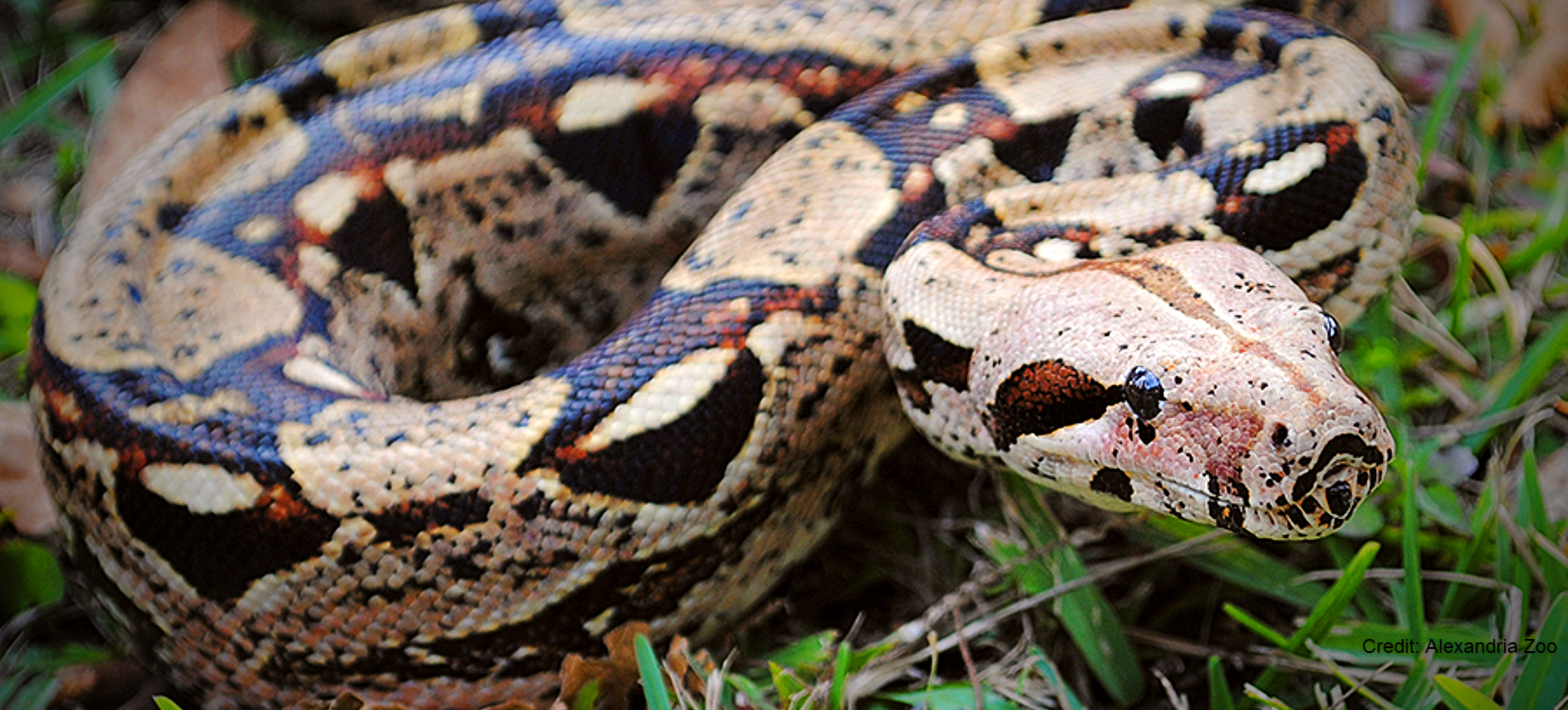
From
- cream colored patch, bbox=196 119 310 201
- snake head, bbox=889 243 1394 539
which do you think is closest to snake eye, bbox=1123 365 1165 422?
snake head, bbox=889 243 1394 539

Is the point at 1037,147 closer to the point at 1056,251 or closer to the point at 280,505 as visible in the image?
the point at 1056,251

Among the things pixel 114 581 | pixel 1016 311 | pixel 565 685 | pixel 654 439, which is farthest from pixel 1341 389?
pixel 114 581

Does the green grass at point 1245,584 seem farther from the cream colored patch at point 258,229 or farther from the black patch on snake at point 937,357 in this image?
the cream colored patch at point 258,229

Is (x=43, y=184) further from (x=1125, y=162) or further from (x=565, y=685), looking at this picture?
(x=1125, y=162)

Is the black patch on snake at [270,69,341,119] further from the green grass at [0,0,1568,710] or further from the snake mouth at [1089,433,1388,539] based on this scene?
the snake mouth at [1089,433,1388,539]

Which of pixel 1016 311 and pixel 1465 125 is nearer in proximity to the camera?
pixel 1016 311

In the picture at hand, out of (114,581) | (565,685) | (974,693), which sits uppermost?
(114,581)

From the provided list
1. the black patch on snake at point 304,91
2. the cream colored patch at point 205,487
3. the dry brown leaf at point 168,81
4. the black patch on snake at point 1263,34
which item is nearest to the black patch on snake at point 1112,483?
the black patch on snake at point 1263,34
